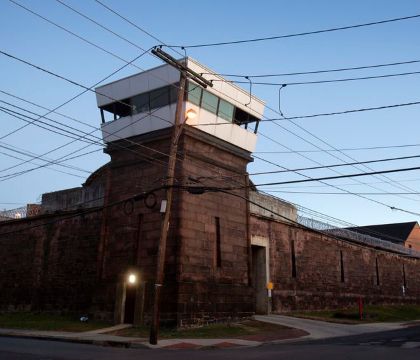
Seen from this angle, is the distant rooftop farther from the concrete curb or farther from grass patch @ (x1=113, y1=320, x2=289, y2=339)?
the concrete curb

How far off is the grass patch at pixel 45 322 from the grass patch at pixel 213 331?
8.49ft

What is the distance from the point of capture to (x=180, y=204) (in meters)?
22.9

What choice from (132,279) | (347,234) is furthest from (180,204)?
(347,234)

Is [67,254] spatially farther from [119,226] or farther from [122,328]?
[122,328]

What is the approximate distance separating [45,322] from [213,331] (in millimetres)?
9636

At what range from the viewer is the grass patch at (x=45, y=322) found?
73.5 feet

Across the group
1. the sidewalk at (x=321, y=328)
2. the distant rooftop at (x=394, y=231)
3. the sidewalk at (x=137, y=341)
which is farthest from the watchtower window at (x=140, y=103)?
the distant rooftop at (x=394, y=231)

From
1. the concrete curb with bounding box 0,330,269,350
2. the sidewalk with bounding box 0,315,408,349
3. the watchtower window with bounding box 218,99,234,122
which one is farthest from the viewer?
the watchtower window with bounding box 218,99,234,122

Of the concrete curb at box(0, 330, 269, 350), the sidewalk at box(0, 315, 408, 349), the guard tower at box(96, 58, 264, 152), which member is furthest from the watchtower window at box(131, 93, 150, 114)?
the concrete curb at box(0, 330, 269, 350)

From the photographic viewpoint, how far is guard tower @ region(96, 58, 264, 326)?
22.6 m

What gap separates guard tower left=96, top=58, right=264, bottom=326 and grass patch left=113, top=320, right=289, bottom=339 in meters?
0.78

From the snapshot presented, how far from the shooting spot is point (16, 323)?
24.9m

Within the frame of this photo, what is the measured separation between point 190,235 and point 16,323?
10678 millimetres

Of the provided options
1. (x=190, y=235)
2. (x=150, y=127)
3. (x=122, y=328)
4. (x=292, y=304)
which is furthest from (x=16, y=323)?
(x=292, y=304)
